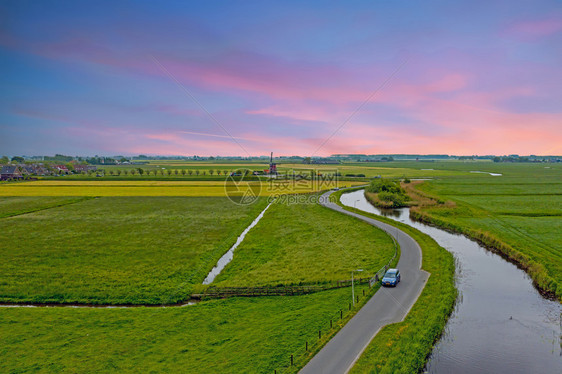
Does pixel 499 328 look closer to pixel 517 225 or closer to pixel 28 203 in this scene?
pixel 517 225

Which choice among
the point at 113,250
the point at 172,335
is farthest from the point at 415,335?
the point at 113,250

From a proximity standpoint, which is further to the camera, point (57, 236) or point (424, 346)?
point (57, 236)

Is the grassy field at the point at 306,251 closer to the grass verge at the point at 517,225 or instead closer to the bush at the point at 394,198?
the grass verge at the point at 517,225

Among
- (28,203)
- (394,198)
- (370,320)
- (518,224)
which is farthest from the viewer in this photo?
(28,203)

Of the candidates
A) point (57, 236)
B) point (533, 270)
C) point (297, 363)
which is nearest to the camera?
point (297, 363)

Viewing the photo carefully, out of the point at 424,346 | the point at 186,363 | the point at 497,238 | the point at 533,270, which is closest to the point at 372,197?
the point at 497,238

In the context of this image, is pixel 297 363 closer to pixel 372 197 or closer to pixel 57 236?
pixel 57 236
